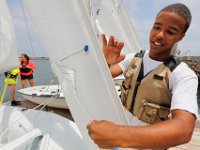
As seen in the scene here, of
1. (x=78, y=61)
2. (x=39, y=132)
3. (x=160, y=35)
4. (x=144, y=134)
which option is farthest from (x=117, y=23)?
(x=144, y=134)

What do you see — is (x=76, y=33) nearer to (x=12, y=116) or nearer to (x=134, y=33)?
(x=12, y=116)

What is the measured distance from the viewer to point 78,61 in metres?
1.40

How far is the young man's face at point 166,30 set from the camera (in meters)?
1.08

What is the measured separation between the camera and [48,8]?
1.53 m

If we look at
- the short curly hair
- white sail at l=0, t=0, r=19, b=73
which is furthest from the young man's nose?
white sail at l=0, t=0, r=19, b=73

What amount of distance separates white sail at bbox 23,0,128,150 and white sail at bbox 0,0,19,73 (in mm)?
458

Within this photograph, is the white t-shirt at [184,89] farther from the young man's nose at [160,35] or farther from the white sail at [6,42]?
the white sail at [6,42]

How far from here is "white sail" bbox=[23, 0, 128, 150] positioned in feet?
4.19

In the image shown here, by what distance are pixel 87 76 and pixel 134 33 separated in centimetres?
542

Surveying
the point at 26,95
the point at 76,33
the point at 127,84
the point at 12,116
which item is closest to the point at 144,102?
the point at 127,84

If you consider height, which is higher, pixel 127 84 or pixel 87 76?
pixel 87 76

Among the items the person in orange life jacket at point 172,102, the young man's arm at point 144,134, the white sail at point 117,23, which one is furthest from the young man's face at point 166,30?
the white sail at point 117,23

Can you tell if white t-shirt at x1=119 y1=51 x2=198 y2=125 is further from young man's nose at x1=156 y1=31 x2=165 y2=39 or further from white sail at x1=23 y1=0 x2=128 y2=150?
white sail at x1=23 y1=0 x2=128 y2=150

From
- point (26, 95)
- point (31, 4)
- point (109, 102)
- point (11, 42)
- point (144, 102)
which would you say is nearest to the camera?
point (109, 102)
